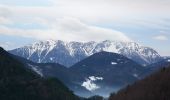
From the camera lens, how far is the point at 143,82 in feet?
623

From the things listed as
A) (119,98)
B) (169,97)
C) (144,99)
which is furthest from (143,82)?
(169,97)

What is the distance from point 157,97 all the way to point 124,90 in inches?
2119

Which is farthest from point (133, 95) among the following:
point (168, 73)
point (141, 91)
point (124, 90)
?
point (124, 90)

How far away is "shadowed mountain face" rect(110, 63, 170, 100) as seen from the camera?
146125 mm

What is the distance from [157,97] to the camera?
146250mm

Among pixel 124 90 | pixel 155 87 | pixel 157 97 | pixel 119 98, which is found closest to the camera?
pixel 157 97

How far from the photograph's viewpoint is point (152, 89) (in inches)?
6211

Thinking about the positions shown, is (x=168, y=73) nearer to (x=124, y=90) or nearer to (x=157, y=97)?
(x=157, y=97)

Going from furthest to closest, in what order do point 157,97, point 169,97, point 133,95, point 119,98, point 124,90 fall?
point 124,90
point 119,98
point 133,95
point 157,97
point 169,97

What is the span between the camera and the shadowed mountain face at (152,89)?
14612cm

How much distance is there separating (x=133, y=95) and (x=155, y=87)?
1296 cm

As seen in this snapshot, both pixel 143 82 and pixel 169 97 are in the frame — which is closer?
pixel 169 97

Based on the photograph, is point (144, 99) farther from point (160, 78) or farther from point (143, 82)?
point (143, 82)

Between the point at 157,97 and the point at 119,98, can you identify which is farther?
the point at 119,98
